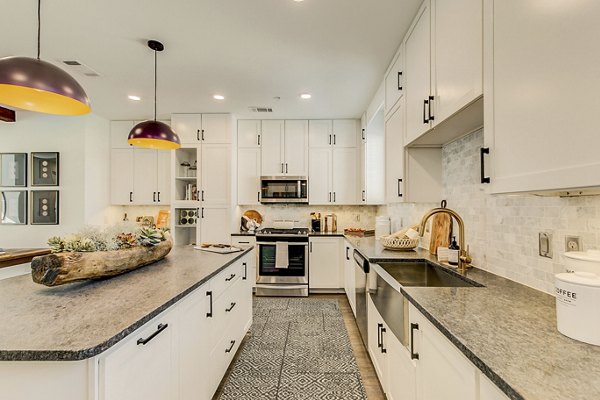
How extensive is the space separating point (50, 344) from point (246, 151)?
12.9ft

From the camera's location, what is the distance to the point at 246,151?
4586mm

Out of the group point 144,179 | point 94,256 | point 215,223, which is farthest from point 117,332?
point 144,179

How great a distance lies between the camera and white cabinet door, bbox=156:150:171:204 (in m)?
4.74

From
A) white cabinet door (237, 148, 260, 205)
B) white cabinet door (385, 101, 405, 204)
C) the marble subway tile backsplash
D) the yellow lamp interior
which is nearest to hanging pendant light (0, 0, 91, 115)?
the yellow lamp interior

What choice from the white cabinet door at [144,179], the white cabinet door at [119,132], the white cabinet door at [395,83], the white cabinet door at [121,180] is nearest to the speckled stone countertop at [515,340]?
the white cabinet door at [395,83]

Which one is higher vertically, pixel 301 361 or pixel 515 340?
pixel 515 340

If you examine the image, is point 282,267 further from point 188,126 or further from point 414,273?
point 188,126

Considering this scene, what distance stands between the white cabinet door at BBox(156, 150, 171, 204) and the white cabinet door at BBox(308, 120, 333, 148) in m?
2.31

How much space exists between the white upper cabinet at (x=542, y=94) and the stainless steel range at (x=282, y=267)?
10.7 ft

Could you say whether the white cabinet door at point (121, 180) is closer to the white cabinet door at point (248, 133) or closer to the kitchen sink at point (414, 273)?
the white cabinet door at point (248, 133)

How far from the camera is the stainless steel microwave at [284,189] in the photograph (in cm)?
448

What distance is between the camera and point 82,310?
1.11 metres

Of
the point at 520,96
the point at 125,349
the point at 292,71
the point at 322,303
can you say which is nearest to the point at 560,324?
the point at 520,96

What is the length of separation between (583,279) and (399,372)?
1065mm
